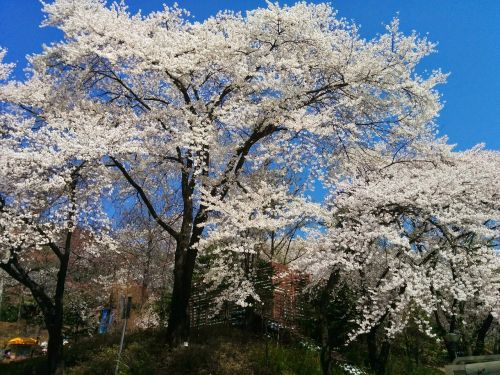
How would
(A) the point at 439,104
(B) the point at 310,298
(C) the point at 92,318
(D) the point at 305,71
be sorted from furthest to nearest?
(C) the point at 92,318 < (B) the point at 310,298 < (A) the point at 439,104 < (D) the point at 305,71

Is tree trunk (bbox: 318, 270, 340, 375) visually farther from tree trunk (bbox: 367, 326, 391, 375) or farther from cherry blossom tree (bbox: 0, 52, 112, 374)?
cherry blossom tree (bbox: 0, 52, 112, 374)

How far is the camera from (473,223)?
955 cm

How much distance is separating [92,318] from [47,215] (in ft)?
38.8

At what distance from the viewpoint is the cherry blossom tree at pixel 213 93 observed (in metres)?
11.3

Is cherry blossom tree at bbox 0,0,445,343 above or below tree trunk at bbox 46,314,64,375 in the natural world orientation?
above

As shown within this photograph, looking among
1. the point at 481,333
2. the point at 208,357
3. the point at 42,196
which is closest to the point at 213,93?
the point at 42,196

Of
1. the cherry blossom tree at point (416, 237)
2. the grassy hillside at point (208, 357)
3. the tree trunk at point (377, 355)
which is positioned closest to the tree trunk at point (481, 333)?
the grassy hillside at point (208, 357)

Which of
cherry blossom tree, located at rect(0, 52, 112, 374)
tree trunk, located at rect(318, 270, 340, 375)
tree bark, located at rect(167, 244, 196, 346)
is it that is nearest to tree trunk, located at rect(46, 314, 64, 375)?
cherry blossom tree, located at rect(0, 52, 112, 374)

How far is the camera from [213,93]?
1352 centimetres

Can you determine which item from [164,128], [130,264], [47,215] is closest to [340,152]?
[164,128]

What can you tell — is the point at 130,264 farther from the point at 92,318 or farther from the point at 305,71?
the point at 305,71

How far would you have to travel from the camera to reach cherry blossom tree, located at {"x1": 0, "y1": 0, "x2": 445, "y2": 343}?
11.3 meters

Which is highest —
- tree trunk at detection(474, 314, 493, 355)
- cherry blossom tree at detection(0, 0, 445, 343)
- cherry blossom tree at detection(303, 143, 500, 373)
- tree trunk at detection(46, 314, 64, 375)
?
cherry blossom tree at detection(0, 0, 445, 343)

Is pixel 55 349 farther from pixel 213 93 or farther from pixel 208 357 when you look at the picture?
pixel 213 93
